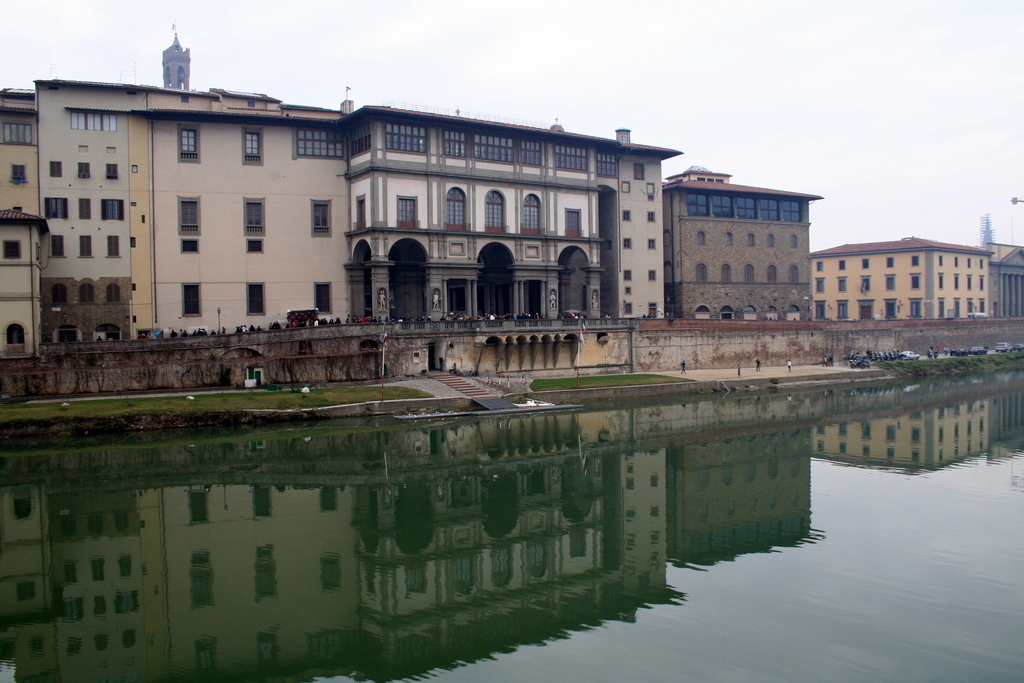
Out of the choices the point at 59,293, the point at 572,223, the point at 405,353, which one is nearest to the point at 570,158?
the point at 572,223

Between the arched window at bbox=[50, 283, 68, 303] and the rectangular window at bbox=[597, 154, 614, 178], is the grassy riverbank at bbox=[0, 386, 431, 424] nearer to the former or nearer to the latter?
the arched window at bbox=[50, 283, 68, 303]

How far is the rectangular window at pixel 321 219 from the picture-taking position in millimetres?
56188

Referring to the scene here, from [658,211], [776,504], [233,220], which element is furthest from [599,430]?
[658,211]

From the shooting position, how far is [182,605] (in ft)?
61.1

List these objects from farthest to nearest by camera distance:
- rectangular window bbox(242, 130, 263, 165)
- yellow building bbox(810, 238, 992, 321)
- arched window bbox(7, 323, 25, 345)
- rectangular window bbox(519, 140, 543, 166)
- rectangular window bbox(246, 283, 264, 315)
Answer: yellow building bbox(810, 238, 992, 321)
rectangular window bbox(519, 140, 543, 166)
rectangular window bbox(246, 283, 264, 315)
rectangular window bbox(242, 130, 263, 165)
arched window bbox(7, 323, 25, 345)

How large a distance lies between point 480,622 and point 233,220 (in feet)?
140

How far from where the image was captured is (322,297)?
56.6 metres

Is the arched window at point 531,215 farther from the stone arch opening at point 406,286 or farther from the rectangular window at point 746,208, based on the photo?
the rectangular window at point 746,208

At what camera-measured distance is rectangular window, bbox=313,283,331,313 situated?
56.3 metres

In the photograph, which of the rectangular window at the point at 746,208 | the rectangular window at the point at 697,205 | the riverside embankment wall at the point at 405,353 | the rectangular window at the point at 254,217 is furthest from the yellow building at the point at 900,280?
the rectangular window at the point at 254,217

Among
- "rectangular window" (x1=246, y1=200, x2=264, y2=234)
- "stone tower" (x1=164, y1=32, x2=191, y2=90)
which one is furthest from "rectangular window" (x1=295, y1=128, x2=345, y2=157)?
"stone tower" (x1=164, y1=32, x2=191, y2=90)

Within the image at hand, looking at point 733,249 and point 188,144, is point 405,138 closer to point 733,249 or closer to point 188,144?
point 188,144

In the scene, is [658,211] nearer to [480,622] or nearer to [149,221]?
[149,221]

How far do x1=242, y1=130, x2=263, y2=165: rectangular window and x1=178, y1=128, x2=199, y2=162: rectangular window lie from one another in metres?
2.92
